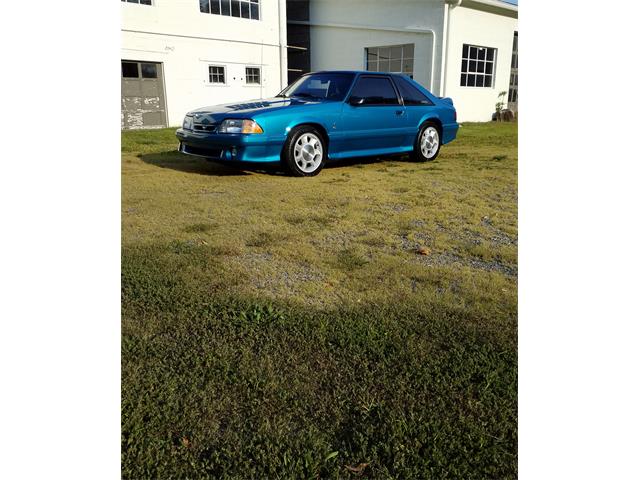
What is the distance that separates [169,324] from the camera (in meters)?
2.52

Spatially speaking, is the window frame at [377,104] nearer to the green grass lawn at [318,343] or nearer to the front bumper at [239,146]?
the front bumper at [239,146]

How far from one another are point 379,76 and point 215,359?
20.2ft

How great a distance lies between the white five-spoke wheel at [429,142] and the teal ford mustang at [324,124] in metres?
0.02

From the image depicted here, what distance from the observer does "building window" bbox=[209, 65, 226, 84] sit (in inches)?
579

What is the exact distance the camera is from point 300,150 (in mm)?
6438

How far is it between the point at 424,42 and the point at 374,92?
971 centimetres

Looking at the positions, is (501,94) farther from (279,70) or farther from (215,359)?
(215,359)

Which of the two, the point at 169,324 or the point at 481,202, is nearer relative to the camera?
the point at 169,324

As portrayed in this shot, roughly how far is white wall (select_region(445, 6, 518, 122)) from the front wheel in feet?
28.0

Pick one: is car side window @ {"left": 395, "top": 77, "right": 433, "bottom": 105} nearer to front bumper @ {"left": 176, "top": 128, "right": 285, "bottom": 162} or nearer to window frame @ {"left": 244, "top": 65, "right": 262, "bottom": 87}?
front bumper @ {"left": 176, "top": 128, "right": 285, "bottom": 162}

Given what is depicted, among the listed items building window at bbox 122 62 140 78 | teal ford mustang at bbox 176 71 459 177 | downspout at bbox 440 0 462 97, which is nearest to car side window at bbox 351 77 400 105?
teal ford mustang at bbox 176 71 459 177

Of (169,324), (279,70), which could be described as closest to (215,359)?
(169,324)

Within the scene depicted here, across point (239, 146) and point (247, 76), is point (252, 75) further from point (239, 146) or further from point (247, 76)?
point (239, 146)

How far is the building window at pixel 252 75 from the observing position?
1553 centimetres
